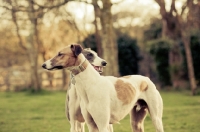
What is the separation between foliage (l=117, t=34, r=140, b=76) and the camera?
2783cm

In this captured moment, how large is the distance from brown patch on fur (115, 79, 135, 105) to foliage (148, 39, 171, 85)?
19594mm

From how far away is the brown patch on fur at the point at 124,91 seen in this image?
558cm

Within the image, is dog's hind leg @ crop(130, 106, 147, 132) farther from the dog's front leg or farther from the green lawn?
the green lawn

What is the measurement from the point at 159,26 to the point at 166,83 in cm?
584

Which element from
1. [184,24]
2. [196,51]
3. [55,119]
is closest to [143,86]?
[55,119]

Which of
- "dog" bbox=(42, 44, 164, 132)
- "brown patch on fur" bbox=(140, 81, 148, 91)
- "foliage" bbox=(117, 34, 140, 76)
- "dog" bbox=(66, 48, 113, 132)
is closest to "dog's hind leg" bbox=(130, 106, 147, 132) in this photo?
"dog" bbox=(42, 44, 164, 132)

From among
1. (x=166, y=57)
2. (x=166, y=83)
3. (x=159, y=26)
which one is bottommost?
(x=166, y=83)

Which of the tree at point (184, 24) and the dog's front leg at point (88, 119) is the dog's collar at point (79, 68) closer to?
A: the dog's front leg at point (88, 119)

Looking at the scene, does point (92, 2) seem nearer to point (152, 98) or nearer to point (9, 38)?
point (152, 98)

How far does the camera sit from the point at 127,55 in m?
27.8

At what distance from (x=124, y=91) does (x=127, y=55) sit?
22.3m

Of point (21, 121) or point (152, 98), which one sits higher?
point (152, 98)

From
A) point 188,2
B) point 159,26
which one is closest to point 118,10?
point 159,26

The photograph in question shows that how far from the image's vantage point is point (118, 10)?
3528 cm
